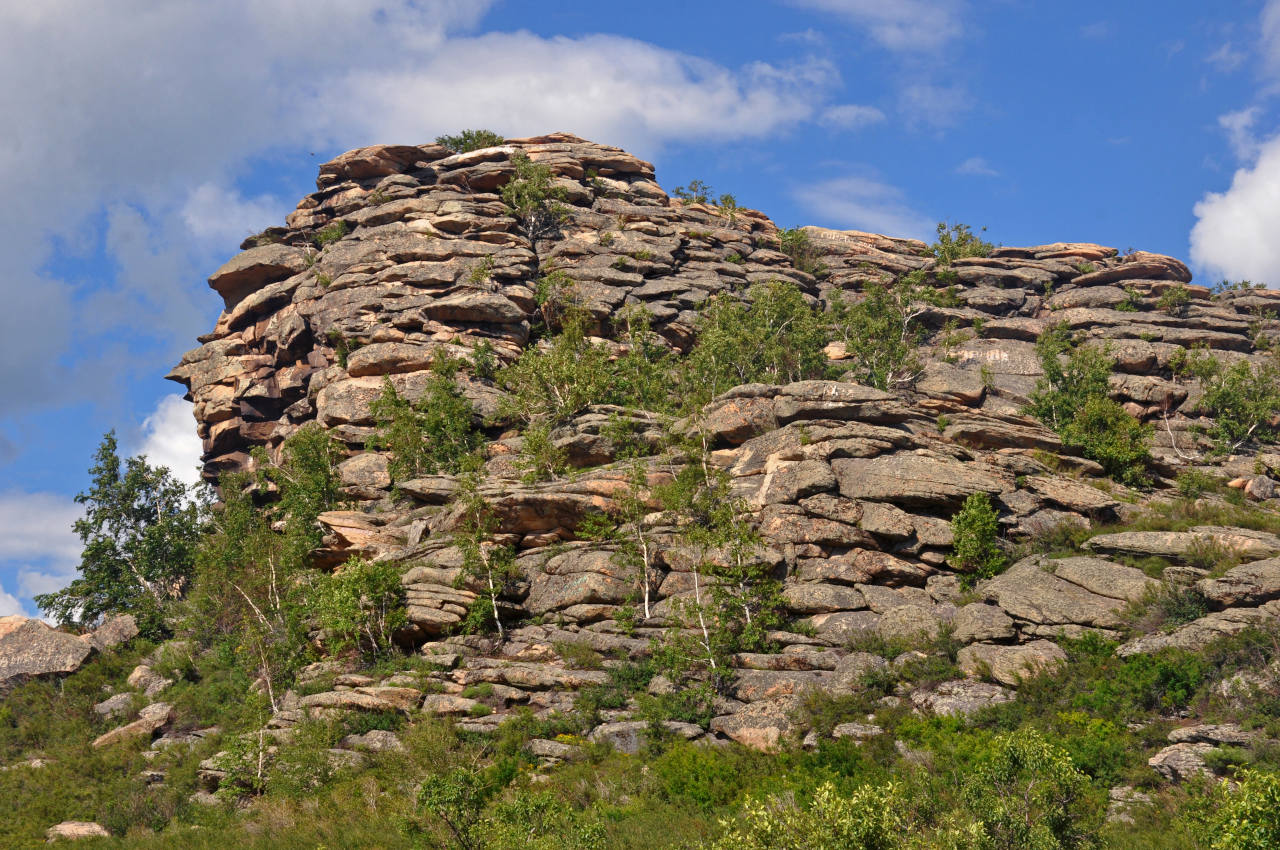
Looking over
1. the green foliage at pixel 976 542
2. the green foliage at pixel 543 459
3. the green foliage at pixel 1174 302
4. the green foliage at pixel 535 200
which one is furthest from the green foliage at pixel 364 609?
the green foliage at pixel 1174 302

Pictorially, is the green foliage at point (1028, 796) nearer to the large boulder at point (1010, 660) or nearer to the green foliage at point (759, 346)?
the large boulder at point (1010, 660)

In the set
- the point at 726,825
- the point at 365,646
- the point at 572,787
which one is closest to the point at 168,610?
the point at 365,646

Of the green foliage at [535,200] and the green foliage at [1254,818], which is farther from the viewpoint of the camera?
the green foliage at [535,200]

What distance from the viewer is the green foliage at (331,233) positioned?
7638cm

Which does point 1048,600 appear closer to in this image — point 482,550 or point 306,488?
point 482,550

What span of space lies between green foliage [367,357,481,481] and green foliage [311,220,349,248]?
87.0ft

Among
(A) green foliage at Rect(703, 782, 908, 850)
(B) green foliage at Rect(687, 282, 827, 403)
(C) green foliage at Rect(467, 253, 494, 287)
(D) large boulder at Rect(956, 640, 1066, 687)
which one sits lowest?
(A) green foliage at Rect(703, 782, 908, 850)

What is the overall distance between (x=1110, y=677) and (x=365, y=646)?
91.1 ft

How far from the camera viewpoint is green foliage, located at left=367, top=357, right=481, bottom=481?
167 feet

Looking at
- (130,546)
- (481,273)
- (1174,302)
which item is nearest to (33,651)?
(130,546)

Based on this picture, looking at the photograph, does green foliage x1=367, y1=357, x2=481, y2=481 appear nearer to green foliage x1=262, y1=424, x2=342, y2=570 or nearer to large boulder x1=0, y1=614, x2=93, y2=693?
green foliage x1=262, y1=424, x2=342, y2=570

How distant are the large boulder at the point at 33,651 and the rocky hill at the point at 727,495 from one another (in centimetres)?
62

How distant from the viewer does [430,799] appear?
66.6 feet

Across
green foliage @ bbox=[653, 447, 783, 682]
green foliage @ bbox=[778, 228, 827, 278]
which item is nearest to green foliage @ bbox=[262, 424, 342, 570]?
green foliage @ bbox=[653, 447, 783, 682]
